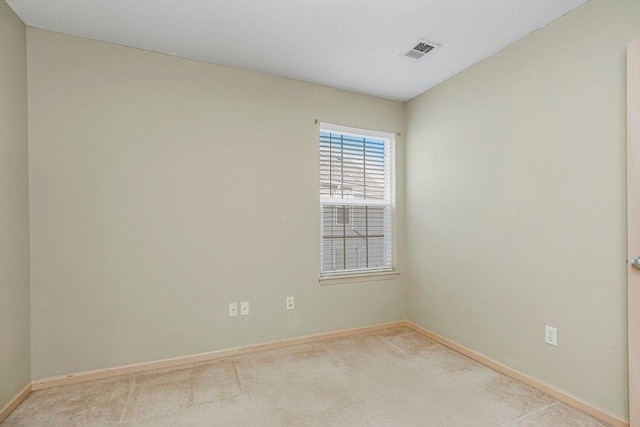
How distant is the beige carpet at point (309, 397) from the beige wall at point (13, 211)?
29cm

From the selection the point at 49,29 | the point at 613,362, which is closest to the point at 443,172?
the point at 613,362

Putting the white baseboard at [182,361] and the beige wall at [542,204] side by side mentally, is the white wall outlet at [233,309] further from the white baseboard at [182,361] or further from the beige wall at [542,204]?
the beige wall at [542,204]

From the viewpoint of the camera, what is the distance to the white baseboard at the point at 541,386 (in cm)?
180

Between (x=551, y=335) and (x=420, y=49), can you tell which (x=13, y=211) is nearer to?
(x=420, y=49)

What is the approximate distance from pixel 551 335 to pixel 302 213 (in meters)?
2.09

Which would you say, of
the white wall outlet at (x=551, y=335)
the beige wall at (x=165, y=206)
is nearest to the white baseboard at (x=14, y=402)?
the beige wall at (x=165, y=206)

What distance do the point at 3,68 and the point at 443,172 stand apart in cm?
330

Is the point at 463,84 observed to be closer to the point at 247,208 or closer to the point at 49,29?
the point at 247,208

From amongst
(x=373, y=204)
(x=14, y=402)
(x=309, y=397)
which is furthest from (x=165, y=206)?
(x=373, y=204)

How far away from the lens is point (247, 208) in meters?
2.81

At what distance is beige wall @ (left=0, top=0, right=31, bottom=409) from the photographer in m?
1.88

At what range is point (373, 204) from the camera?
136 inches

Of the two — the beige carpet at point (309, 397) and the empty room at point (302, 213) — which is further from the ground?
the empty room at point (302, 213)

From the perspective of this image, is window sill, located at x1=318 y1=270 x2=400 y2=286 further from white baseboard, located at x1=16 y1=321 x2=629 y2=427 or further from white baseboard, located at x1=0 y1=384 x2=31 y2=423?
white baseboard, located at x1=0 y1=384 x2=31 y2=423
